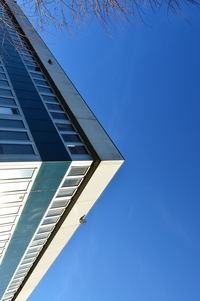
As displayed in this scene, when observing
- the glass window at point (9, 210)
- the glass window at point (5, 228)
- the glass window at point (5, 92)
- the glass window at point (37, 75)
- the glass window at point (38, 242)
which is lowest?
the glass window at point (9, 210)

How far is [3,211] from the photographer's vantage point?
19.4 m

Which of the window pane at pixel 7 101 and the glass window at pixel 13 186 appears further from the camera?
the window pane at pixel 7 101

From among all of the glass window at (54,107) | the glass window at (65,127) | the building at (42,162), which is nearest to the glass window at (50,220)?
the building at (42,162)

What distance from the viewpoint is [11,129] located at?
62.5ft

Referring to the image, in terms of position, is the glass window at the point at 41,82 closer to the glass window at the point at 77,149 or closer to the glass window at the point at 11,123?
the glass window at the point at 11,123

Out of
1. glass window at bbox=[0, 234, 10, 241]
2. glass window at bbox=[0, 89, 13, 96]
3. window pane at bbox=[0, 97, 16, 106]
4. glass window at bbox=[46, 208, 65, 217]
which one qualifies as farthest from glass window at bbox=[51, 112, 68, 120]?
glass window at bbox=[0, 234, 10, 241]

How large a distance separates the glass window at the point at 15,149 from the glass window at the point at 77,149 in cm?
374

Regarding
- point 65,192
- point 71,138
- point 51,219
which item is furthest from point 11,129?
point 51,219

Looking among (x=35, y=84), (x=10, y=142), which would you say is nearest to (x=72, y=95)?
(x=35, y=84)

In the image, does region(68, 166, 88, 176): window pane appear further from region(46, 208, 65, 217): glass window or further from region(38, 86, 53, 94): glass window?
region(38, 86, 53, 94): glass window

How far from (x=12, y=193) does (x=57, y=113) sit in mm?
10142

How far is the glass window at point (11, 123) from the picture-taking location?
19284 millimetres

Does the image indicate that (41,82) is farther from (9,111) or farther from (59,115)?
(9,111)

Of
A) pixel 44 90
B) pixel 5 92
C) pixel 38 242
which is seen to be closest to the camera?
pixel 5 92
